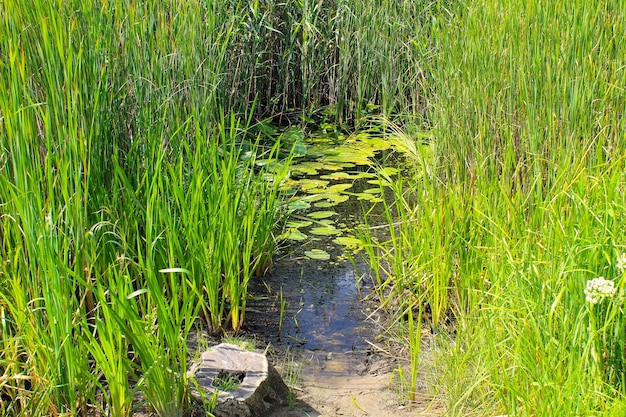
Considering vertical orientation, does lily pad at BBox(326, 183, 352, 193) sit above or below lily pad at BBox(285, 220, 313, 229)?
above

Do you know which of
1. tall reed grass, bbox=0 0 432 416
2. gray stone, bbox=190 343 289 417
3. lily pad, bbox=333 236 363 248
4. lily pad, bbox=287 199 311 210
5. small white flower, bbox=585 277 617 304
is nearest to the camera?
small white flower, bbox=585 277 617 304

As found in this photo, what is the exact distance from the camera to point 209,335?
286 centimetres

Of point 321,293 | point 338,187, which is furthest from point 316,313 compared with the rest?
point 338,187

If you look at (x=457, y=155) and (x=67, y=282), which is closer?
(x=67, y=282)

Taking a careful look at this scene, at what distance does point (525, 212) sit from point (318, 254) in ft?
3.55

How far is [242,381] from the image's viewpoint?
2340 millimetres

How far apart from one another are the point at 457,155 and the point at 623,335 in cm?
151

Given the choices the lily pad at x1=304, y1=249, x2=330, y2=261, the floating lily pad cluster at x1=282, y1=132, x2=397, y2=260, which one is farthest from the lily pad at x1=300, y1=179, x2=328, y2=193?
the lily pad at x1=304, y1=249, x2=330, y2=261

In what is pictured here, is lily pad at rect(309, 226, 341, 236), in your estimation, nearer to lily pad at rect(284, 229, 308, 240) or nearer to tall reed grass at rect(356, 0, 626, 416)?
lily pad at rect(284, 229, 308, 240)

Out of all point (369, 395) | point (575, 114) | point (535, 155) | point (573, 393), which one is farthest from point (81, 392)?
point (575, 114)

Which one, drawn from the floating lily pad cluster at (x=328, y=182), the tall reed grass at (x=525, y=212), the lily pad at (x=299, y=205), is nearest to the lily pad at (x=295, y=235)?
the floating lily pad cluster at (x=328, y=182)

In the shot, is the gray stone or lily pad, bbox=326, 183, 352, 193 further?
lily pad, bbox=326, 183, 352, 193

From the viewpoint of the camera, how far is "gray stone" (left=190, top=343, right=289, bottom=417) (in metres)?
2.26

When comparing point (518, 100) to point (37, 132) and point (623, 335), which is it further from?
point (37, 132)
